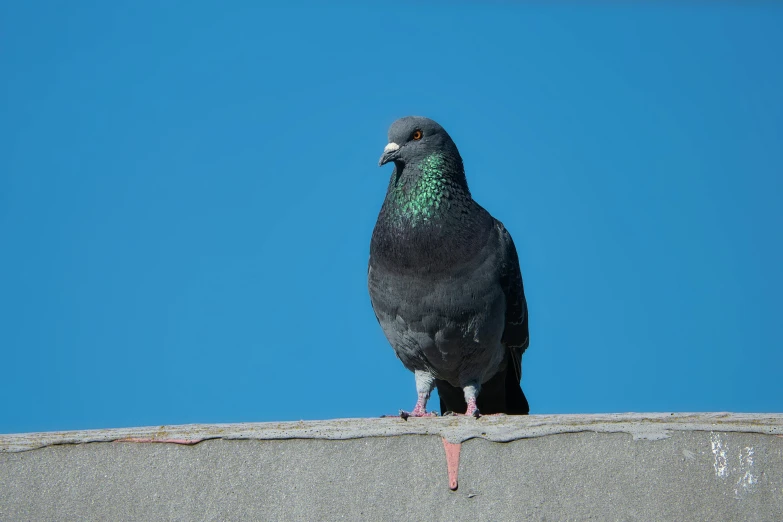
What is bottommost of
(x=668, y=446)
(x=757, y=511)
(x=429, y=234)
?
(x=757, y=511)

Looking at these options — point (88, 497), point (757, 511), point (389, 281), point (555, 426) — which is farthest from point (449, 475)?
point (389, 281)

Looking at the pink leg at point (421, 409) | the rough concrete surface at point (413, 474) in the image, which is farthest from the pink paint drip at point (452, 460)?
the pink leg at point (421, 409)

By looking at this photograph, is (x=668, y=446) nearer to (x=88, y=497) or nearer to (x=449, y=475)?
(x=449, y=475)

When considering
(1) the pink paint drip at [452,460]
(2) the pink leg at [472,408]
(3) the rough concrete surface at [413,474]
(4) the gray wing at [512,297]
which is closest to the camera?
(3) the rough concrete surface at [413,474]

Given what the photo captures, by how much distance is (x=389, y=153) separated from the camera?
763 centimetres

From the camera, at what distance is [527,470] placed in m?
4.88

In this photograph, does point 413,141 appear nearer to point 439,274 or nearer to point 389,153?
point 389,153

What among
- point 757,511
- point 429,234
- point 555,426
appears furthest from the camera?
point 429,234

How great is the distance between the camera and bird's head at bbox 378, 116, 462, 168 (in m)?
7.64

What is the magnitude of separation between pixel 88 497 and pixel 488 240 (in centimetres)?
364

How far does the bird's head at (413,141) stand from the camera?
25.1 ft

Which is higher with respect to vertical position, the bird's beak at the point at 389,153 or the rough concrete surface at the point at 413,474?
the bird's beak at the point at 389,153

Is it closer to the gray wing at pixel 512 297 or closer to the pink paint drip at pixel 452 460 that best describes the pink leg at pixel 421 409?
the gray wing at pixel 512 297

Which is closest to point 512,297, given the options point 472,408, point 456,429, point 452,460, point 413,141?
point 472,408
